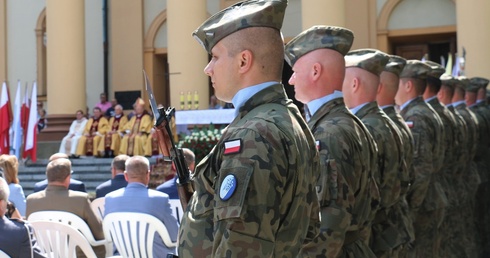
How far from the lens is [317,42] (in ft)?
13.5

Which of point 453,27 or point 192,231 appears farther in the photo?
point 453,27

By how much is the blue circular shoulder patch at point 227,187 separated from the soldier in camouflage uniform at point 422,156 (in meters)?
3.76

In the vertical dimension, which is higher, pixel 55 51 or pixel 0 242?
pixel 55 51

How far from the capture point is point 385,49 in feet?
61.2

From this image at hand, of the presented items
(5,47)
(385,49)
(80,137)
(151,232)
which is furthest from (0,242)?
(5,47)

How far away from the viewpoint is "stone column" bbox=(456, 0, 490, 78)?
14836 millimetres

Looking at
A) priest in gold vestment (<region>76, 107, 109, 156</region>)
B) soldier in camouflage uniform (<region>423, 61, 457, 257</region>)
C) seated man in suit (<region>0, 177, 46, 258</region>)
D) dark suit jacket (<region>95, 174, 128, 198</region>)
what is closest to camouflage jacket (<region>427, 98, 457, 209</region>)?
soldier in camouflage uniform (<region>423, 61, 457, 257</region>)

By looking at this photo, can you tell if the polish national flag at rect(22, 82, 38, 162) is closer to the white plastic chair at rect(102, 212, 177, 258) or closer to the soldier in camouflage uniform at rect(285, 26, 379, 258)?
the white plastic chair at rect(102, 212, 177, 258)

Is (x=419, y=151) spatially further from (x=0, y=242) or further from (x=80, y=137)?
(x=80, y=137)

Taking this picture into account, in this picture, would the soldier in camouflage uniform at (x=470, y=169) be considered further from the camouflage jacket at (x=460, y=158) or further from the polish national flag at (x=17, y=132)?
the polish national flag at (x=17, y=132)

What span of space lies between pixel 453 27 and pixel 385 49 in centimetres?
159

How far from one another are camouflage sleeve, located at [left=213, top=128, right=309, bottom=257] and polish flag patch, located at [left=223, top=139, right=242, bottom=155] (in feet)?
0.03

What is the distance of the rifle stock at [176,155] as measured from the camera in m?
3.05

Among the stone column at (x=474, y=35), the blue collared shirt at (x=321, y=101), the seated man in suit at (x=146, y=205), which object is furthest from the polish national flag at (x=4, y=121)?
the blue collared shirt at (x=321, y=101)
